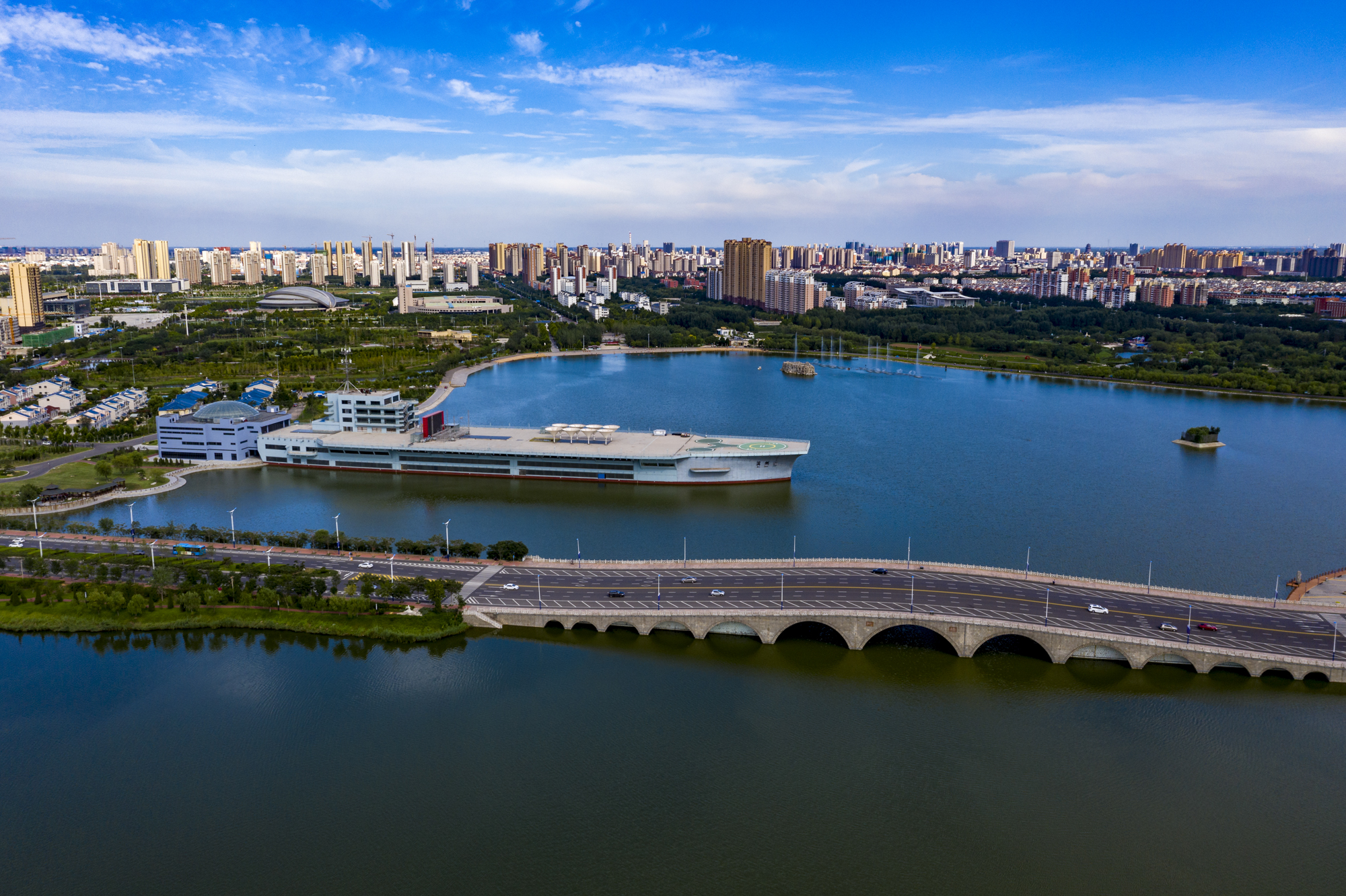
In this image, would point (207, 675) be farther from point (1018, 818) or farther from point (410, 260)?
point (410, 260)

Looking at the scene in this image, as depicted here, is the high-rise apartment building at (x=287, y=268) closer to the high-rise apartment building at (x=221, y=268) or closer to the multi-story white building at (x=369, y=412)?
the high-rise apartment building at (x=221, y=268)

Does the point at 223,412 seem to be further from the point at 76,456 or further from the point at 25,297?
the point at 25,297

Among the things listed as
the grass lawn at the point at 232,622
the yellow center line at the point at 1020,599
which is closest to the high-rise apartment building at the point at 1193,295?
the yellow center line at the point at 1020,599

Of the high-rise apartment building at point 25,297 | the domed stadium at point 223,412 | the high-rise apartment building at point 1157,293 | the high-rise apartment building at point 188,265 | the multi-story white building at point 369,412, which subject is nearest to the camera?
the domed stadium at point 223,412

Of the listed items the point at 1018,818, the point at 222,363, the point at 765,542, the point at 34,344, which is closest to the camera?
the point at 1018,818

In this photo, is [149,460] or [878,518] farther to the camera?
[149,460]

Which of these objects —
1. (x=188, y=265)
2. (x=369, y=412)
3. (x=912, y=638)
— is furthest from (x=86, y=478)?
(x=188, y=265)

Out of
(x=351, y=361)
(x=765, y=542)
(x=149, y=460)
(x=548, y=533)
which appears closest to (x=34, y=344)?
(x=351, y=361)
